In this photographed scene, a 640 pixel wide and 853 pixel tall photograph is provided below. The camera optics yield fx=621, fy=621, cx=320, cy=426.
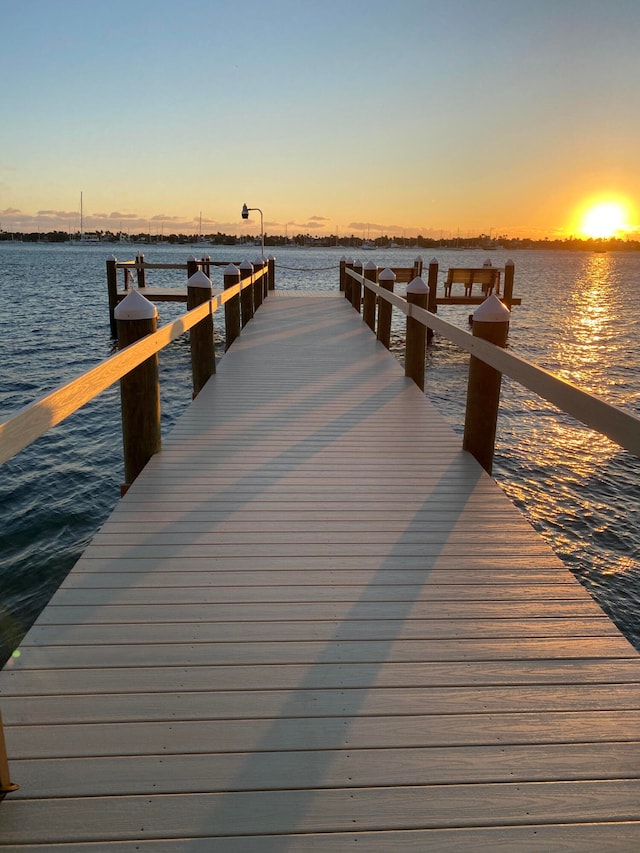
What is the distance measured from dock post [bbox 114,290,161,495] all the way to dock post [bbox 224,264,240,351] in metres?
5.81

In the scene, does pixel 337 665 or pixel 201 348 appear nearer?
pixel 337 665

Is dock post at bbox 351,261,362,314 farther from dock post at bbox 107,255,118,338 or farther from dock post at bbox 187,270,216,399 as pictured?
dock post at bbox 187,270,216,399

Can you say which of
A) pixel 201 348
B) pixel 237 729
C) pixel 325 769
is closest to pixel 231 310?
pixel 201 348

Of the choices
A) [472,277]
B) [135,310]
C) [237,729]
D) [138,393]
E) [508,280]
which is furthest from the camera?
[472,277]

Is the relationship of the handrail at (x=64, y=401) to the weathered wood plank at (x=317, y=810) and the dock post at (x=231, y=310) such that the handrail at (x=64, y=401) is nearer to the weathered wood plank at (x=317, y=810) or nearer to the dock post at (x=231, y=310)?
the weathered wood plank at (x=317, y=810)

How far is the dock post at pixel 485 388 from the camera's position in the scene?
4812mm

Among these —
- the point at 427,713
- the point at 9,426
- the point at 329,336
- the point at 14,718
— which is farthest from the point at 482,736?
the point at 329,336

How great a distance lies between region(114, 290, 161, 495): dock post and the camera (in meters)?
4.64

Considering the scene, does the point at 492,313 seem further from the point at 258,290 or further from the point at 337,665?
the point at 258,290

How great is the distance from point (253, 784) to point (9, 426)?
54.4 inches

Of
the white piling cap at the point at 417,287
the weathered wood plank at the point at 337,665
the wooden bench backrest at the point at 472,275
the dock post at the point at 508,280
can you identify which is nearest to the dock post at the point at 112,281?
the wooden bench backrest at the point at 472,275

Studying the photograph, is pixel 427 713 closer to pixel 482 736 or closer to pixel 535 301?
pixel 482 736

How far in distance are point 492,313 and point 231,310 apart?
6658 mm

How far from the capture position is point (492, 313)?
4824 millimetres
